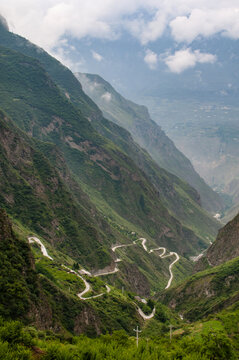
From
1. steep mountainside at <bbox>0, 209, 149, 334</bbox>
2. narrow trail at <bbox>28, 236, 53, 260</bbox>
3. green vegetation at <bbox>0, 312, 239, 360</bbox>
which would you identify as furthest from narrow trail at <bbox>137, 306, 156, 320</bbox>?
green vegetation at <bbox>0, 312, 239, 360</bbox>

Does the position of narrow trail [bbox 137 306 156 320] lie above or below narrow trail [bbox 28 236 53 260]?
above

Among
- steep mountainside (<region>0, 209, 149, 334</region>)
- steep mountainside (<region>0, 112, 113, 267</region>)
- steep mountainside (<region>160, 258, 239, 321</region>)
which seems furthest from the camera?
steep mountainside (<region>0, 112, 113, 267</region>)

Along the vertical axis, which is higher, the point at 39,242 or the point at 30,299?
the point at 30,299

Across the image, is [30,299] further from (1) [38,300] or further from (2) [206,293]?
(2) [206,293]

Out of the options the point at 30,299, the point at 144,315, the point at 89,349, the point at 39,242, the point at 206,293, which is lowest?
the point at 39,242

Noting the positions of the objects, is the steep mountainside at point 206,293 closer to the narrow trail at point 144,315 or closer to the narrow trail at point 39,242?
the narrow trail at point 144,315

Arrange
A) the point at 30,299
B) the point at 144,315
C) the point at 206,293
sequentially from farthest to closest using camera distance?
the point at 206,293 → the point at 144,315 → the point at 30,299

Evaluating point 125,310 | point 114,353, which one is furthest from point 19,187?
point 114,353

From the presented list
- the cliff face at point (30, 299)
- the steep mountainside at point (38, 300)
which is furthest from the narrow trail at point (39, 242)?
the cliff face at point (30, 299)

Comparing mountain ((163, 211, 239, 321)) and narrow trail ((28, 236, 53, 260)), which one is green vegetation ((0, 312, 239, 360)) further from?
narrow trail ((28, 236, 53, 260))

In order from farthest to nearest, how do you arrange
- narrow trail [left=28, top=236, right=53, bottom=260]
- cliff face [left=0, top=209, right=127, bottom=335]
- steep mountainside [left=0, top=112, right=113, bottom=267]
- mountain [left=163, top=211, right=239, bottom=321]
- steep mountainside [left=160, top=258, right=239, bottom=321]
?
steep mountainside [left=0, top=112, right=113, bottom=267] < mountain [left=163, top=211, right=239, bottom=321] < steep mountainside [left=160, top=258, right=239, bottom=321] < narrow trail [left=28, top=236, right=53, bottom=260] < cliff face [left=0, top=209, right=127, bottom=335]

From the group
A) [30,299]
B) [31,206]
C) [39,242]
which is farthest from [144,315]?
[31,206]
